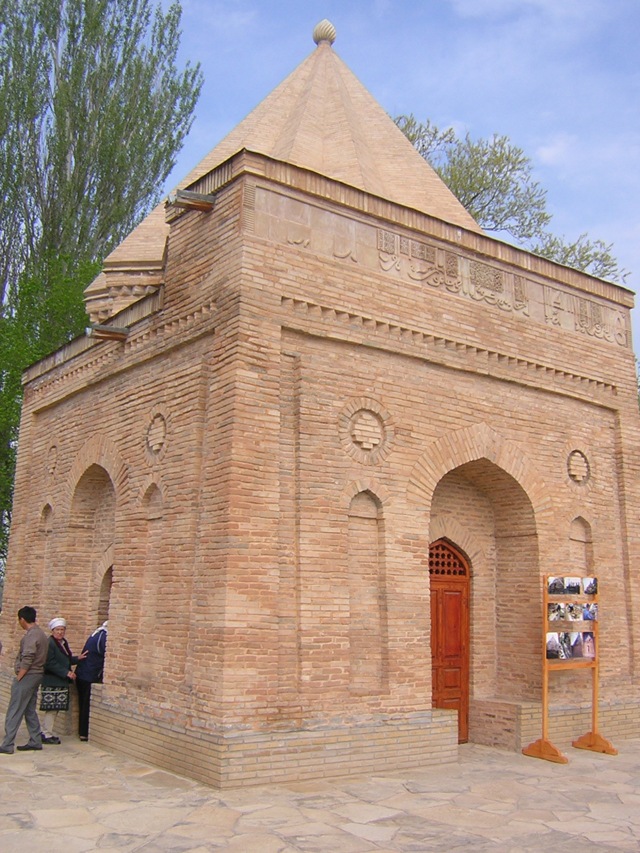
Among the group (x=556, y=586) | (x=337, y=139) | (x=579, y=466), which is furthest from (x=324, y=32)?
(x=556, y=586)

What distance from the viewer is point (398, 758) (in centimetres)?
757

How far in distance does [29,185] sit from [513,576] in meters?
15.9

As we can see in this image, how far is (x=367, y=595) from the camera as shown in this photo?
794 cm

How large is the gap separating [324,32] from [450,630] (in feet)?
32.7

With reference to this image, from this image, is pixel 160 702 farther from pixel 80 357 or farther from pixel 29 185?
pixel 29 185

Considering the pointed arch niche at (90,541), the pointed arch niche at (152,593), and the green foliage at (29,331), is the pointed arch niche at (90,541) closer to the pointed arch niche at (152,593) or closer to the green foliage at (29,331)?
the pointed arch niche at (152,593)

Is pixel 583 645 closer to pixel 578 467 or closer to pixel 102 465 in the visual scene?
pixel 578 467

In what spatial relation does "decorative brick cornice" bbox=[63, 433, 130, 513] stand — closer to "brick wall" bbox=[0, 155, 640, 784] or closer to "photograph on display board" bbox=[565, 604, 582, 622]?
"brick wall" bbox=[0, 155, 640, 784]

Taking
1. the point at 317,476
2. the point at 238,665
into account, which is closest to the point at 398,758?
the point at 238,665

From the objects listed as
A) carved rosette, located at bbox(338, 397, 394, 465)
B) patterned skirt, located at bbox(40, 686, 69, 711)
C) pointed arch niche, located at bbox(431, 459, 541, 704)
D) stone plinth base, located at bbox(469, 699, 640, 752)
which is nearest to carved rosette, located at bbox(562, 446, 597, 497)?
pointed arch niche, located at bbox(431, 459, 541, 704)

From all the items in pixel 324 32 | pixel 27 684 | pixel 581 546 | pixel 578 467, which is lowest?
pixel 27 684

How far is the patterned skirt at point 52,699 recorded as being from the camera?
8.70 m

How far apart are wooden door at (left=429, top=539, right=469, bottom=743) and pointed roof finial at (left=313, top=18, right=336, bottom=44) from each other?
8.95 m

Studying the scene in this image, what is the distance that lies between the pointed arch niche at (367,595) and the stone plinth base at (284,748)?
50 cm
